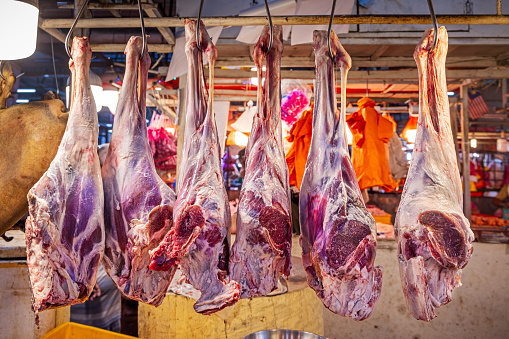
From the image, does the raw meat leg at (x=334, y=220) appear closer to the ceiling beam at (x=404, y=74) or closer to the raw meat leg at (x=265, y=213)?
the raw meat leg at (x=265, y=213)

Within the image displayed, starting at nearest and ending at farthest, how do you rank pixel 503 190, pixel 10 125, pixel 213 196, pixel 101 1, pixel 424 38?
1. pixel 213 196
2. pixel 424 38
3. pixel 10 125
4. pixel 101 1
5. pixel 503 190

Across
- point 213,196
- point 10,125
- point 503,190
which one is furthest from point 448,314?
point 503,190

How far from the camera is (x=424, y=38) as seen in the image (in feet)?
6.02

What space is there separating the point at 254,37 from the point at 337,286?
10.7 ft

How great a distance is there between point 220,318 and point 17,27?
242 cm

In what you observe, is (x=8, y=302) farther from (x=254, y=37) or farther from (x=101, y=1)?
(x=254, y=37)

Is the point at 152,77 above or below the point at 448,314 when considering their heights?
above

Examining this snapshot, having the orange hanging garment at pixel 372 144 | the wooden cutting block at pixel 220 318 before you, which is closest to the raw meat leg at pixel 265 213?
the wooden cutting block at pixel 220 318

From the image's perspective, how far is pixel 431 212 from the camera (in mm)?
1587

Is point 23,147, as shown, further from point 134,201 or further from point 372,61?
point 372,61

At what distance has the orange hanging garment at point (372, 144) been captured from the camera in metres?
5.67

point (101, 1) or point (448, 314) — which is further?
point (448, 314)

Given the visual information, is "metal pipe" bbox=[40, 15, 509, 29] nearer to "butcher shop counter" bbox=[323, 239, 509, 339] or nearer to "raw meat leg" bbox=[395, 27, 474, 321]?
"raw meat leg" bbox=[395, 27, 474, 321]

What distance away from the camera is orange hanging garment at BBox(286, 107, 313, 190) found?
532 cm
